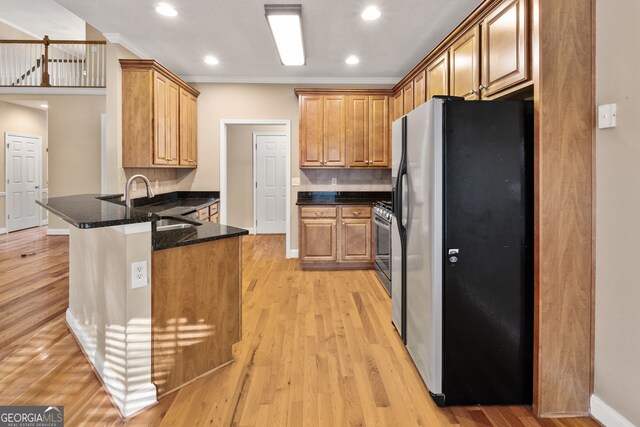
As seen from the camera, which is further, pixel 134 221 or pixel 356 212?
pixel 356 212

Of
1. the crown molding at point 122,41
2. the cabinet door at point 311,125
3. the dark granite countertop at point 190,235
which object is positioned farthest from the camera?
the cabinet door at point 311,125

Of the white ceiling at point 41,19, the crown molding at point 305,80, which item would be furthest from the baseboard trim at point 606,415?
the white ceiling at point 41,19

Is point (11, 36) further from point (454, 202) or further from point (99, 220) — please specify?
point (454, 202)

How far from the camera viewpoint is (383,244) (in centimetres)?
436

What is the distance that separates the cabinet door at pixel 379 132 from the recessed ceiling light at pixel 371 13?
5.94ft

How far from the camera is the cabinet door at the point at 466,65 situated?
287 centimetres

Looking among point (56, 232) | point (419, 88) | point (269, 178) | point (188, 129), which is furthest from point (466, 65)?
point (56, 232)

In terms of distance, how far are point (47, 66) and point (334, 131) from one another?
18.3ft

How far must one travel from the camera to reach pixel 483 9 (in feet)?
8.96

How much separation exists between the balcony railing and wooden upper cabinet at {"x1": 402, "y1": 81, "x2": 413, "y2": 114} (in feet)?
18.0

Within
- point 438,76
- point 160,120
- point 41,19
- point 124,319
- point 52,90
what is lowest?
point 124,319

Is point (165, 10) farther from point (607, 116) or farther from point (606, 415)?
point (606, 415)

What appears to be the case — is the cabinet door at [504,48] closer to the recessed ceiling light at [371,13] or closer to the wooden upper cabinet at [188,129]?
→ the recessed ceiling light at [371,13]

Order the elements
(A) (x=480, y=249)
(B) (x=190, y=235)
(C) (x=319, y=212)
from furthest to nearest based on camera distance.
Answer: (C) (x=319, y=212)
(B) (x=190, y=235)
(A) (x=480, y=249)
